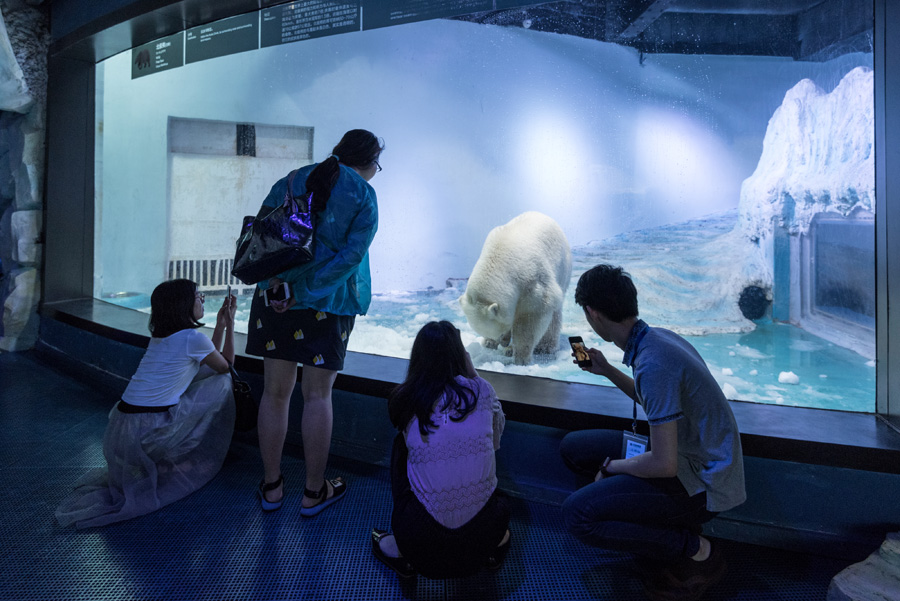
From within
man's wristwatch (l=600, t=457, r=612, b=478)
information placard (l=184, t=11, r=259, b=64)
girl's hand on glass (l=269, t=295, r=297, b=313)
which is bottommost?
man's wristwatch (l=600, t=457, r=612, b=478)

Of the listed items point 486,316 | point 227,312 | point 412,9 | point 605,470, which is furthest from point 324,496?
point 412,9

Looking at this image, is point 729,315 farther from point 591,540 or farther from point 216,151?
point 216,151

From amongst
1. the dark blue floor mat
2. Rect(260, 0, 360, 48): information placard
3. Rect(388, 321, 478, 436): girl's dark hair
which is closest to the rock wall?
Rect(260, 0, 360, 48): information placard

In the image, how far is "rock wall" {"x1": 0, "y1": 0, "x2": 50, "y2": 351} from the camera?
14.8ft

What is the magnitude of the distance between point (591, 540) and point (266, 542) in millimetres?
1088

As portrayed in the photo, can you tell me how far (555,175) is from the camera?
16.9 ft

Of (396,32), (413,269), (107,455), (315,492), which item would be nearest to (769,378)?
→ (315,492)

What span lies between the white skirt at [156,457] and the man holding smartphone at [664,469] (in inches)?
60.6

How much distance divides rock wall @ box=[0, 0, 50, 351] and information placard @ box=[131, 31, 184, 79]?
741 millimetres

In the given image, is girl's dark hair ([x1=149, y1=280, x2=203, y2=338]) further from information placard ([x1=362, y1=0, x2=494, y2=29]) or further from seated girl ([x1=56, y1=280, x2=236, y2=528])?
information placard ([x1=362, y1=0, x2=494, y2=29])

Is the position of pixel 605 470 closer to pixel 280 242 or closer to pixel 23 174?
pixel 280 242

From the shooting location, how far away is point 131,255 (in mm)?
5910

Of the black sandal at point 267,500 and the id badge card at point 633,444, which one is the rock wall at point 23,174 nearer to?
the black sandal at point 267,500

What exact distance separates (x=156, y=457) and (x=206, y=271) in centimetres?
406
